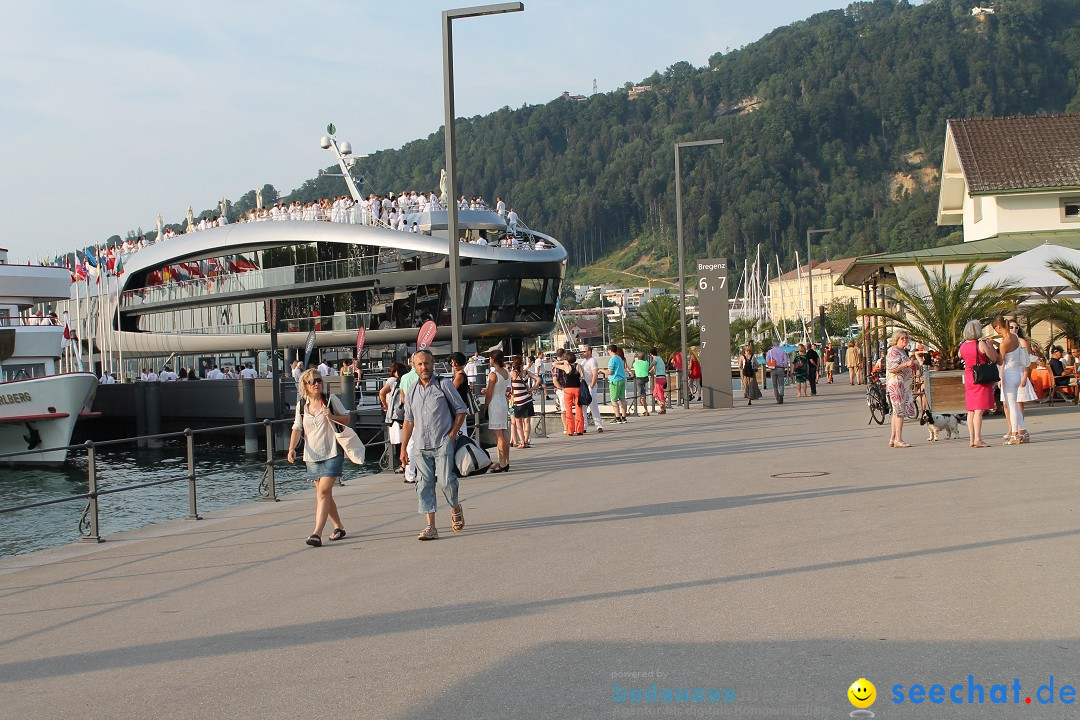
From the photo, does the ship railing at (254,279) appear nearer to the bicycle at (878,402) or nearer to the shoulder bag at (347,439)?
the bicycle at (878,402)

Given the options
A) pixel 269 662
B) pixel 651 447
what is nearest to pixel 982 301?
pixel 651 447

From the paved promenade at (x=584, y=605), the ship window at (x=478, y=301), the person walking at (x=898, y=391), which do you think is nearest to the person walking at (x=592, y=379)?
the person walking at (x=898, y=391)

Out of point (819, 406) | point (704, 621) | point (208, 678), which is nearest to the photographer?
point (208, 678)

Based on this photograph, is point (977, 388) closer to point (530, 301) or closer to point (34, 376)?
point (34, 376)

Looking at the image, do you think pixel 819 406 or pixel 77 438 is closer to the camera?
pixel 819 406

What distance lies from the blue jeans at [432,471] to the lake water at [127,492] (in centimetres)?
620

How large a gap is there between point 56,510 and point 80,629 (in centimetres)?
1880

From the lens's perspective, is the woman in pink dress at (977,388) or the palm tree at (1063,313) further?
the palm tree at (1063,313)

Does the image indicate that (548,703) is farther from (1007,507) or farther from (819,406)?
(819,406)

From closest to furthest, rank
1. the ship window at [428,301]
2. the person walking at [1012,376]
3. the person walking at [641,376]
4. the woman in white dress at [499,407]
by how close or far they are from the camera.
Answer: the person walking at [1012,376], the woman in white dress at [499,407], the person walking at [641,376], the ship window at [428,301]

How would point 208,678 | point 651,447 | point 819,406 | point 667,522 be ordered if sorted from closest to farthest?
point 208,678, point 667,522, point 651,447, point 819,406

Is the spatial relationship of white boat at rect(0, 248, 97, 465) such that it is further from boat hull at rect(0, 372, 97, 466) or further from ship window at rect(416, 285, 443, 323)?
ship window at rect(416, 285, 443, 323)

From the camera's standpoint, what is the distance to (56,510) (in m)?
24.6

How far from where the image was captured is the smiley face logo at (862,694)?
478 centimetres
